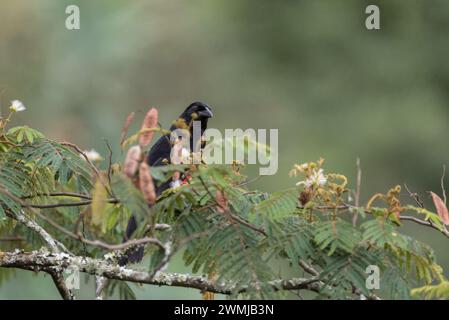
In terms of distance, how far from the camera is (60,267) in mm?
3605

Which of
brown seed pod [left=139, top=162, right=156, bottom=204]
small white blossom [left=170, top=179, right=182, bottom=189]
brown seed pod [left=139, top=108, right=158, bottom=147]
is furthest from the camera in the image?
small white blossom [left=170, top=179, right=182, bottom=189]

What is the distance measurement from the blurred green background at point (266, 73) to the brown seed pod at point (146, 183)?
23.7ft

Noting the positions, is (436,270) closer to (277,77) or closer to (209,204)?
(209,204)

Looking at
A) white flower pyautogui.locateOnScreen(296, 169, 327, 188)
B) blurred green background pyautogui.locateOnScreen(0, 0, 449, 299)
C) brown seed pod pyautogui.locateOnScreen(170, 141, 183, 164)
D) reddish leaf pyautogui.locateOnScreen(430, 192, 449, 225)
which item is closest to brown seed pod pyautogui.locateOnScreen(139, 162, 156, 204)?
brown seed pod pyautogui.locateOnScreen(170, 141, 183, 164)

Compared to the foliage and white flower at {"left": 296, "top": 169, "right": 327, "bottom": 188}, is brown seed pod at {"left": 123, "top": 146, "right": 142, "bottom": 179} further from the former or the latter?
white flower at {"left": 296, "top": 169, "right": 327, "bottom": 188}

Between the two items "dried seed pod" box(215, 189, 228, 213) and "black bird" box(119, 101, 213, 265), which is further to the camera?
"black bird" box(119, 101, 213, 265)

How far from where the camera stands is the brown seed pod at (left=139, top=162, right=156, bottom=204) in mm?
2652

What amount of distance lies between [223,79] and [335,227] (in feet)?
35.0

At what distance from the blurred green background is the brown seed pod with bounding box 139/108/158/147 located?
696 cm

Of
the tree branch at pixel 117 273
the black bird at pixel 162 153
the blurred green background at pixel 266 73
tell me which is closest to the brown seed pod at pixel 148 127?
the black bird at pixel 162 153

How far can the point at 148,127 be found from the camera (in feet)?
9.57

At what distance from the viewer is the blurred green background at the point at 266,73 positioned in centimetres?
1132

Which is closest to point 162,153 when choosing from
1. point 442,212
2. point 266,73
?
point 442,212

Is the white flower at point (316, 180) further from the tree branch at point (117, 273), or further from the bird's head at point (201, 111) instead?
the bird's head at point (201, 111)
